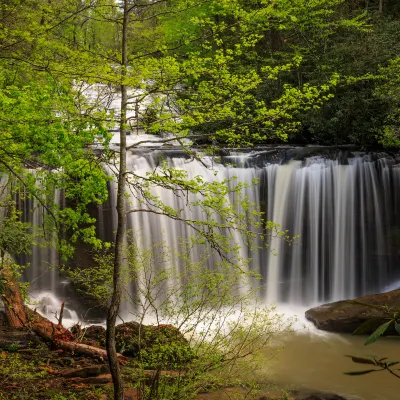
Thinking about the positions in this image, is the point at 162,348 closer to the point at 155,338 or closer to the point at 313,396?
the point at 155,338

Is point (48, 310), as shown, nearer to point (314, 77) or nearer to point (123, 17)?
point (123, 17)

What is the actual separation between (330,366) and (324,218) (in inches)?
206

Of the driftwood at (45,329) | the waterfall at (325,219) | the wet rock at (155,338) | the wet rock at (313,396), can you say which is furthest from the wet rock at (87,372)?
the waterfall at (325,219)

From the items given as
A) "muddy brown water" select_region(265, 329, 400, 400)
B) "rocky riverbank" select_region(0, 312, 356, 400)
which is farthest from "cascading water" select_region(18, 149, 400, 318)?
"rocky riverbank" select_region(0, 312, 356, 400)

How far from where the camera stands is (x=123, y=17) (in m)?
6.19

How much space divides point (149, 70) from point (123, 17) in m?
0.88

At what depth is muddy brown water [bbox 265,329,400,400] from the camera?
29.7ft

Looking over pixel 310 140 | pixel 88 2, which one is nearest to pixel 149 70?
pixel 88 2

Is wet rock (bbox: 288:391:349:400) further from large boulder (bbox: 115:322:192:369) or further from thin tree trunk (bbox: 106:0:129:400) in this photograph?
thin tree trunk (bbox: 106:0:129:400)

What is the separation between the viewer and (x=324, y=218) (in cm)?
1448

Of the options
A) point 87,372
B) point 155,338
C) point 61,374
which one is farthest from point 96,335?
point 155,338

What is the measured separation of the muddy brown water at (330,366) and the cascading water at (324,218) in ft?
9.02

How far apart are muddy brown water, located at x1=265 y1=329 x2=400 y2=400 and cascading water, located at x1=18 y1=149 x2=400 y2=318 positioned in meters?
2.75

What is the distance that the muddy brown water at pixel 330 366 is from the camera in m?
9.04
